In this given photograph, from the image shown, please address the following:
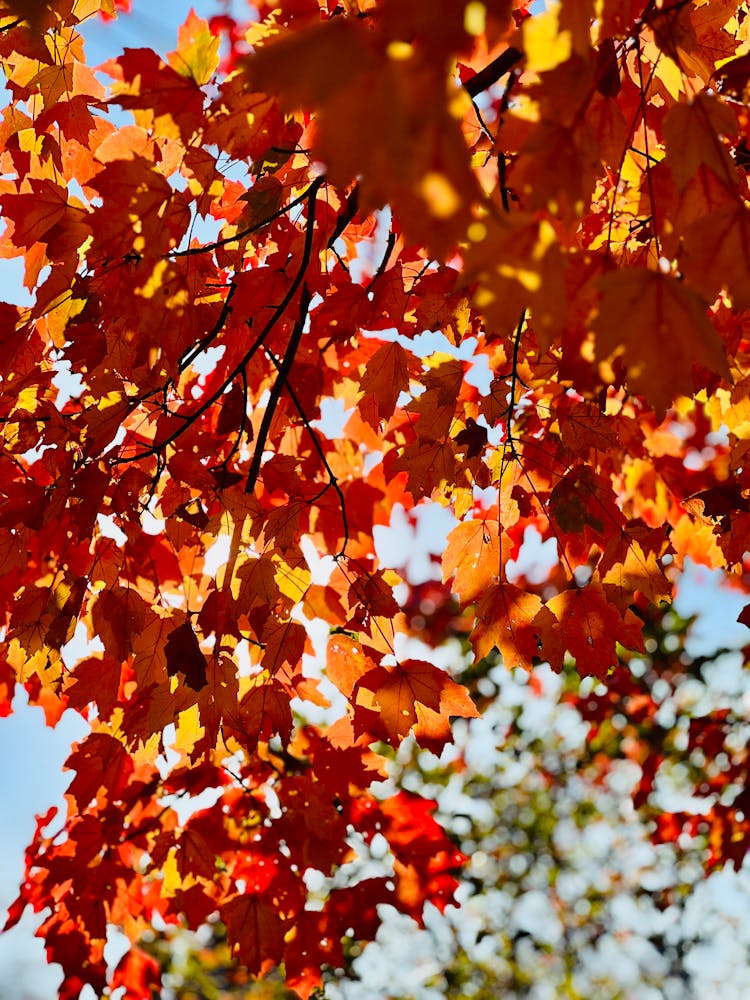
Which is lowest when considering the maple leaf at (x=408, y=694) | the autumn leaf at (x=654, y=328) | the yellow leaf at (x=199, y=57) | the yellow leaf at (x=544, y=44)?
the autumn leaf at (x=654, y=328)

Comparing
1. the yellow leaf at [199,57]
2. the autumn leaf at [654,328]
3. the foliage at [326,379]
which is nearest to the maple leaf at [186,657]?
the foliage at [326,379]

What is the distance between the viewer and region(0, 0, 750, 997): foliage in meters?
1.09

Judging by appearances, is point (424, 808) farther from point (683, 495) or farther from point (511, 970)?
point (511, 970)

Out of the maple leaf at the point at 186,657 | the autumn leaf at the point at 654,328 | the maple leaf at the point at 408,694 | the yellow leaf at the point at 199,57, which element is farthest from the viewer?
the maple leaf at the point at 408,694

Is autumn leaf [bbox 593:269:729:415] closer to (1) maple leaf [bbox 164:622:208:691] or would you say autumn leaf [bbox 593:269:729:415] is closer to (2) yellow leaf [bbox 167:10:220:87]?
(2) yellow leaf [bbox 167:10:220:87]

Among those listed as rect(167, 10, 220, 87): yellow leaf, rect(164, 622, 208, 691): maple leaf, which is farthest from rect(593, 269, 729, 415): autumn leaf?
rect(164, 622, 208, 691): maple leaf

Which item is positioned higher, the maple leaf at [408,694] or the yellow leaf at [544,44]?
the yellow leaf at [544,44]

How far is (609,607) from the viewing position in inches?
96.6

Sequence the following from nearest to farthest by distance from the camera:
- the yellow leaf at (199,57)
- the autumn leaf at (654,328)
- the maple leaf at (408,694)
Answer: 1. the autumn leaf at (654,328)
2. the yellow leaf at (199,57)
3. the maple leaf at (408,694)

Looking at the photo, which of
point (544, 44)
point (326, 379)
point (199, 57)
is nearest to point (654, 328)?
point (544, 44)

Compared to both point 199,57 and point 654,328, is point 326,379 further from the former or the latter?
point 654,328

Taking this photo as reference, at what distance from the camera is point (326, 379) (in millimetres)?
3191

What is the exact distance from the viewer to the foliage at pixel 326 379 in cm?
109

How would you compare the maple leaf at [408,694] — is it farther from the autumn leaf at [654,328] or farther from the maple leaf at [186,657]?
the autumn leaf at [654,328]
